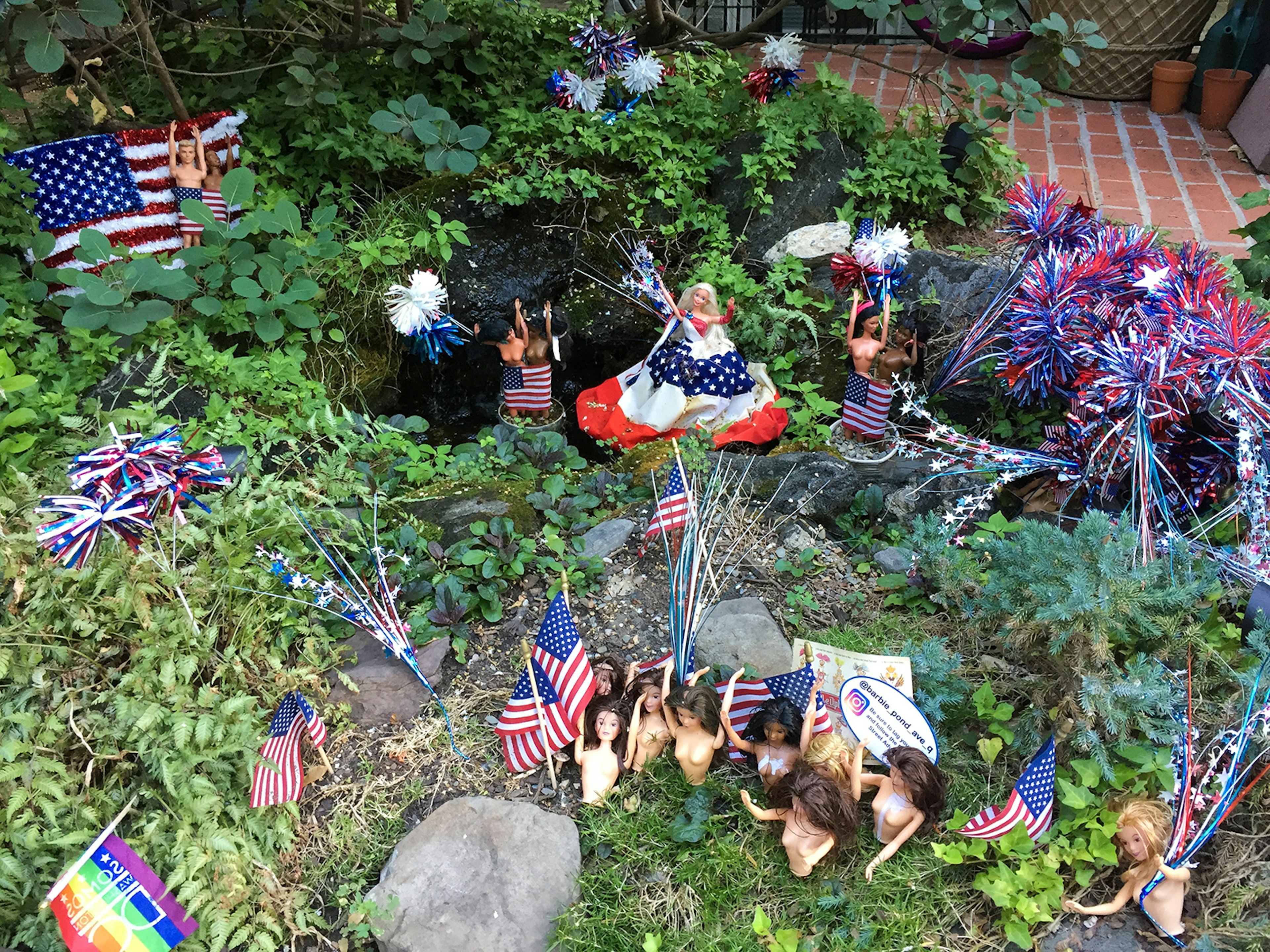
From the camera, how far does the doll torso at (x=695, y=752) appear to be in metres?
2.74

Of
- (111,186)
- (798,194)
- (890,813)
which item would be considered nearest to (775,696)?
(890,813)

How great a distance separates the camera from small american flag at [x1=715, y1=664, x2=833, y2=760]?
2723mm

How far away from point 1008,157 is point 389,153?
11.2 ft

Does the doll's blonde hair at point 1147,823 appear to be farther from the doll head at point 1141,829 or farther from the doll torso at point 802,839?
the doll torso at point 802,839

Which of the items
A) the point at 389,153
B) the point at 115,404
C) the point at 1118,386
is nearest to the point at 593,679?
the point at 1118,386

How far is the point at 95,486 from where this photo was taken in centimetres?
281

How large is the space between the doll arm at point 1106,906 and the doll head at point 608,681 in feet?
4.47

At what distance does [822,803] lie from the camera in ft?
8.08

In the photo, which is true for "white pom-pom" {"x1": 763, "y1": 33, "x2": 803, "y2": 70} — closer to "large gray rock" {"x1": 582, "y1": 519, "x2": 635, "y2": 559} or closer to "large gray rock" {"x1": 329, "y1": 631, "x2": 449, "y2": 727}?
"large gray rock" {"x1": 582, "y1": 519, "x2": 635, "y2": 559}

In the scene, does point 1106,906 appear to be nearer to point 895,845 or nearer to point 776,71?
point 895,845

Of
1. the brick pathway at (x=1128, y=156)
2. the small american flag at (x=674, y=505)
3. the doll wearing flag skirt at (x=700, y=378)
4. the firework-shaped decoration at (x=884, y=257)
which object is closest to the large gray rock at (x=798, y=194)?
the brick pathway at (x=1128, y=156)

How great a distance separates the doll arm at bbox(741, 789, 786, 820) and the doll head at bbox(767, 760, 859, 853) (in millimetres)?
45

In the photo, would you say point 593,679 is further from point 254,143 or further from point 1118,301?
point 254,143

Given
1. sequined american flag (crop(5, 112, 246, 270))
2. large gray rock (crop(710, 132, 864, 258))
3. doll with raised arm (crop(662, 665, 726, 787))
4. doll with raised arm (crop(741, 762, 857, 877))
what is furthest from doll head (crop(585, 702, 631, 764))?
sequined american flag (crop(5, 112, 246, 270))
